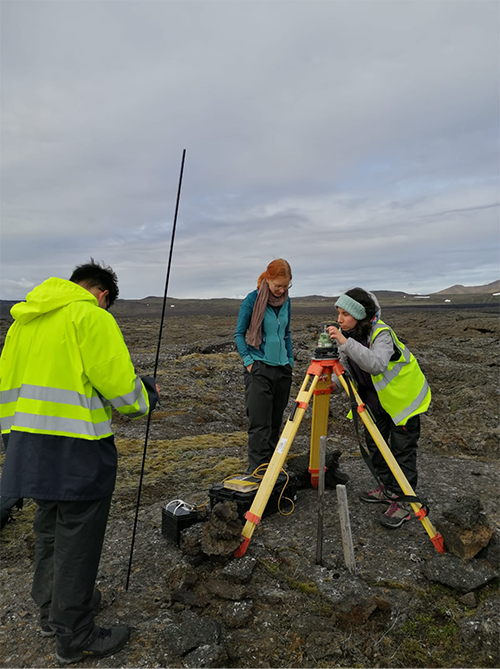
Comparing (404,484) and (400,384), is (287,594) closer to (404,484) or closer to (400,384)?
(404,484)

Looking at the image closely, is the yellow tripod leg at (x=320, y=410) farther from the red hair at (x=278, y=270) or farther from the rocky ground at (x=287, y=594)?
the red hair at (x=278, y=270)

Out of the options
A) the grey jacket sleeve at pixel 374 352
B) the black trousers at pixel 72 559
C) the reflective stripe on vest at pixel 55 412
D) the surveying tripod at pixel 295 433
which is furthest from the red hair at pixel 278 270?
the black trousers at pixel 72 559

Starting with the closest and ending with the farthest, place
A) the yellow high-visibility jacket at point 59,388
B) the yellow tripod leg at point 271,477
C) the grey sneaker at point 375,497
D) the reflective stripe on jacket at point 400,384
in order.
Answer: the yellow high-visibility jacket at point 59,388, the yellow tripod leg at point 271,477, the reflective stripe on jacket at point 400,384, the grey sneaker at point 375,497

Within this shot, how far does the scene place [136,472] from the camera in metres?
6.97

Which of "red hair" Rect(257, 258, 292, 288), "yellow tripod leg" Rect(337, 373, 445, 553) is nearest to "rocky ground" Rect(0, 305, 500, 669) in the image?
"yellow tripod leg" Rect(337, 373, 445, 553)

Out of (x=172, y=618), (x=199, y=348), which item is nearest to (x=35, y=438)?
(x=172, y=618)

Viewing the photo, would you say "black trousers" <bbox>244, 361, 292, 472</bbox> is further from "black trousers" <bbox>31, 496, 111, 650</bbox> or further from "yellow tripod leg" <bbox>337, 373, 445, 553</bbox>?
"black trousers" <bbox>31, 496, 111, 650</bbox>

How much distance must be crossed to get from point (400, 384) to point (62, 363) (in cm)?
297

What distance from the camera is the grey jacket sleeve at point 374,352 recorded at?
3869mm

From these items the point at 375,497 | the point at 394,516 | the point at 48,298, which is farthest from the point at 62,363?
the point at 375,497

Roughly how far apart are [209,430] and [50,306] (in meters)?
8.01

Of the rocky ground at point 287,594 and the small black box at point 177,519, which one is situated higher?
the small black box at point 177,519

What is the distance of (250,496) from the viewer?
14.1 ft

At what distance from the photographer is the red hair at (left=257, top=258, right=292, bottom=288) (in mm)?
4656
